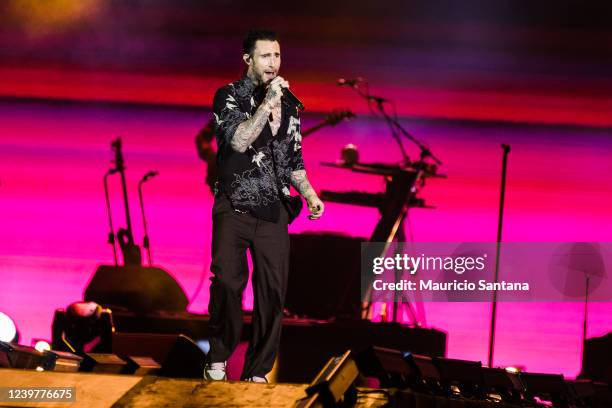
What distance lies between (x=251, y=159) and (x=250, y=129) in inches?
7.1

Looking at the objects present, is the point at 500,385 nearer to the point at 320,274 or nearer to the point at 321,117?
the point at 320,274

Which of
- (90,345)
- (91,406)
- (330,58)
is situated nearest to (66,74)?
(330,58)

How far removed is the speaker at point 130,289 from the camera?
6531mm

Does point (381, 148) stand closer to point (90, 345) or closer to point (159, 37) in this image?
point (159, 37)

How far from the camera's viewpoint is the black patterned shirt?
3498 mm

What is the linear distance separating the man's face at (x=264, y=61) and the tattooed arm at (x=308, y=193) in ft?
1.21

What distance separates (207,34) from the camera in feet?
23.7

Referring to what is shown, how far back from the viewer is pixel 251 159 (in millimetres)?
3525

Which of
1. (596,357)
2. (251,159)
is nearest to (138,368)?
(251,159)

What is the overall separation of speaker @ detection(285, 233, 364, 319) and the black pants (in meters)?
2.95

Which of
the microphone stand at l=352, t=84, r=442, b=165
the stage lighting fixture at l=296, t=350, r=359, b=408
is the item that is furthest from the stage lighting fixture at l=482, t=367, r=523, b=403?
the microphone stand at l=352, t=84, r=442, b=165

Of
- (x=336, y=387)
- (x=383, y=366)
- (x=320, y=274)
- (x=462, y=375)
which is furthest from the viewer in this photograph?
(x=320, y=274)

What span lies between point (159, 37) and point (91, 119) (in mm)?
788

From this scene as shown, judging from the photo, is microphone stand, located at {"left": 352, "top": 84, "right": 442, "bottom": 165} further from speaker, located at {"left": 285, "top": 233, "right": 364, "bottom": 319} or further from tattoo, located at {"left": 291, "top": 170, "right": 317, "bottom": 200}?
tattoo, located at {"left": 291, "top": 170, "right": 317, "bottom": 200}
